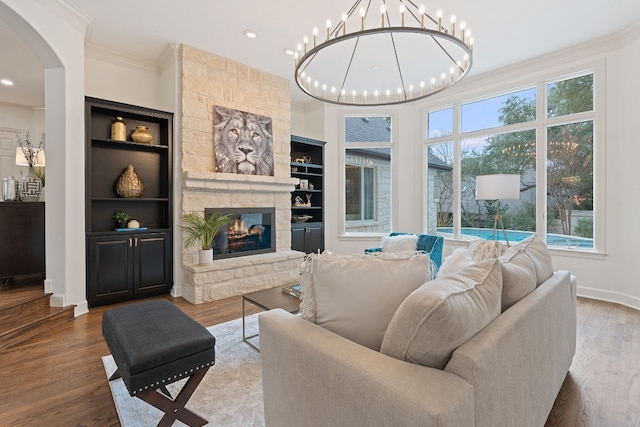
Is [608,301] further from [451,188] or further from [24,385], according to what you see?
[24,385]

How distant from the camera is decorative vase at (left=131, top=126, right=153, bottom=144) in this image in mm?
4102

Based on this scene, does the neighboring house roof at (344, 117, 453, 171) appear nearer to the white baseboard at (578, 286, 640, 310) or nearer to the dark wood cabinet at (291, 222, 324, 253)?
the dark wood cabinet at (291, 222, 324, 253)

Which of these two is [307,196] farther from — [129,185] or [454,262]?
[454,262]

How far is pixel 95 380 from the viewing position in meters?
2.19

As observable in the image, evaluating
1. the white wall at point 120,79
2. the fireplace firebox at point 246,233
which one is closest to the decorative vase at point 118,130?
the white wall at point 120,79

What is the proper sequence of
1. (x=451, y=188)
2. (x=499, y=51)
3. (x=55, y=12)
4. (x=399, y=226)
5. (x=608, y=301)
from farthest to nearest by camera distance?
1. (x=399, y=226)
2. (x=451, y=188)
3. (x=499, y=51)
4. (x=608, y=301)
5. (x=55, y=12)

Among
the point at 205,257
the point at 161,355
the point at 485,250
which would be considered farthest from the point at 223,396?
the point at 205,257

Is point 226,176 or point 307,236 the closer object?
point 226,176

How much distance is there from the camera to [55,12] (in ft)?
10.5

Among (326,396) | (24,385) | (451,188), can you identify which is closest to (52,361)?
(24,385)

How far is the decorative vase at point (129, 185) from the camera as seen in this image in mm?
4043

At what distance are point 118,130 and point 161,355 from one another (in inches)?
136

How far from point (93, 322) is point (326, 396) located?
127 inches

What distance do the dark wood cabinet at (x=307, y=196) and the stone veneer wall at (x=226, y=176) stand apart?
20.8 inches
